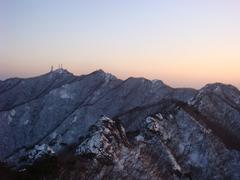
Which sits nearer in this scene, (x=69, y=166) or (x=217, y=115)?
(x=69, y=166)

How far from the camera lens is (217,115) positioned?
331 ft

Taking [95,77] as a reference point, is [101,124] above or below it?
above

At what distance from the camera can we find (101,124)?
69.8 m

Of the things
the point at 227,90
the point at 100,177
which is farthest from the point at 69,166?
the point at 227,90

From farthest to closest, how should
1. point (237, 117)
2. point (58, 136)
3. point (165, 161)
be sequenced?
point (58, 136), point (237, 117), point (165, 161)

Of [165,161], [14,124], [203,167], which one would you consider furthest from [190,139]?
[14,124]

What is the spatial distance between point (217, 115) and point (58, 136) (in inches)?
2627

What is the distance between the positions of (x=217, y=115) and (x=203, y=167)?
21.6 metres

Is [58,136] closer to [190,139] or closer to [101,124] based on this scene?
[190,139]

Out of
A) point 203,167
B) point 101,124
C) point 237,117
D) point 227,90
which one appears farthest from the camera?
point 227,90

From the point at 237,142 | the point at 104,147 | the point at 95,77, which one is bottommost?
the point at 95,77

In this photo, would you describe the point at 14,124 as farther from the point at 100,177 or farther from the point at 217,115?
the point at 100,177

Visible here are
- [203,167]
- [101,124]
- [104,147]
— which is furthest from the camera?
[203,167]

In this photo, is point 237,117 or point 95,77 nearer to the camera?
point 237,117
